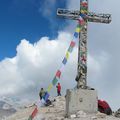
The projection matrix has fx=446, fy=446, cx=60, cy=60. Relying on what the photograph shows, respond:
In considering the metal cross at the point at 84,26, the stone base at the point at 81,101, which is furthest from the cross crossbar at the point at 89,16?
the stone base at the point at 81,101

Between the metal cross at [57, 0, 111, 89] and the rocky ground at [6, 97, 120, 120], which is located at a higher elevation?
the metal cross at [57, 0, 111, 89]

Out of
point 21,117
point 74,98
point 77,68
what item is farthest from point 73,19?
point 21,117

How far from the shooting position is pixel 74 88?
32062 mm

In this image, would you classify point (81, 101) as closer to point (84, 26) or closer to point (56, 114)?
point (56, 114)

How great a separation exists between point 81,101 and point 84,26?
240 inches

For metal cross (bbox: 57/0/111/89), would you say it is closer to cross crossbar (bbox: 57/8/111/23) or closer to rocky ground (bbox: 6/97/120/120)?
cross crossbar (bbox: 57/8/111/23)

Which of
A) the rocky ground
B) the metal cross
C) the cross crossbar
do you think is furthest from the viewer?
the cross crossbar

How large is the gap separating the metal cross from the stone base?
1158mm

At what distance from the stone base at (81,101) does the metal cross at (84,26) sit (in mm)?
1158

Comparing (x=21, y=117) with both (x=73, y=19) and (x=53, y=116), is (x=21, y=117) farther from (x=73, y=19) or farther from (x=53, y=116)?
(x=73, y=19)

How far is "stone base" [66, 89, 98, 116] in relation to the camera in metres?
31.1

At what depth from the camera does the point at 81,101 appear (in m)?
31.2

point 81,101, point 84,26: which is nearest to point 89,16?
point 84,26

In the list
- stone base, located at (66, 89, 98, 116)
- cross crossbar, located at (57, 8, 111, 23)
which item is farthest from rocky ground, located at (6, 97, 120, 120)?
cross crossbar, located at (57, 8, 111, 23)
